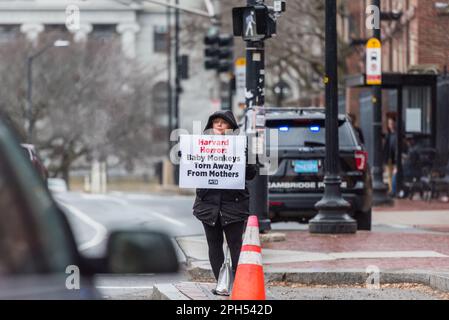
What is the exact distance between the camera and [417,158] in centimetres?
2841

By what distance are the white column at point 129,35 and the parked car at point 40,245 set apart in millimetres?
61939

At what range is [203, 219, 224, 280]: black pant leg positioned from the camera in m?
9.54

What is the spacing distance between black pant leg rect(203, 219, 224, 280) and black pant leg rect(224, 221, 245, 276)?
9 centimetres

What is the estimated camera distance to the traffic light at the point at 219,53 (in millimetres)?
32188

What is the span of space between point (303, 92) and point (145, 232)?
158 feet

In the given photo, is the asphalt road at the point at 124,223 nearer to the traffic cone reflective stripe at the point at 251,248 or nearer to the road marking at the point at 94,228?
the road marking at the point at 94,228

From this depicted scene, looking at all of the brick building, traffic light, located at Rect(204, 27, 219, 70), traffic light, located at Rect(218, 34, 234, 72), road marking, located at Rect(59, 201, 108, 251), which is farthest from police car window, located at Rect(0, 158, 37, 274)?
traffic light, located at Rect(204, 27, 219, 70)

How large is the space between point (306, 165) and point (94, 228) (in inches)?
190

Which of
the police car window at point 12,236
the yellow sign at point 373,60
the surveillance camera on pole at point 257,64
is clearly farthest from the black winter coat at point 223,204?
the yellow sign at point 373,60

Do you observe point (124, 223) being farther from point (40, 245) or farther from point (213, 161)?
point (40, 245)

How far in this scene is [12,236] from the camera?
2701 mm

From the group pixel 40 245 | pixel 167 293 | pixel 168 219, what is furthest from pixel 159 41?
pixel 40 245

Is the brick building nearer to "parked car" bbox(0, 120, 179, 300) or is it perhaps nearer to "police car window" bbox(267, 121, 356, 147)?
"police car window" bbox(267, 121, 356, 147)
